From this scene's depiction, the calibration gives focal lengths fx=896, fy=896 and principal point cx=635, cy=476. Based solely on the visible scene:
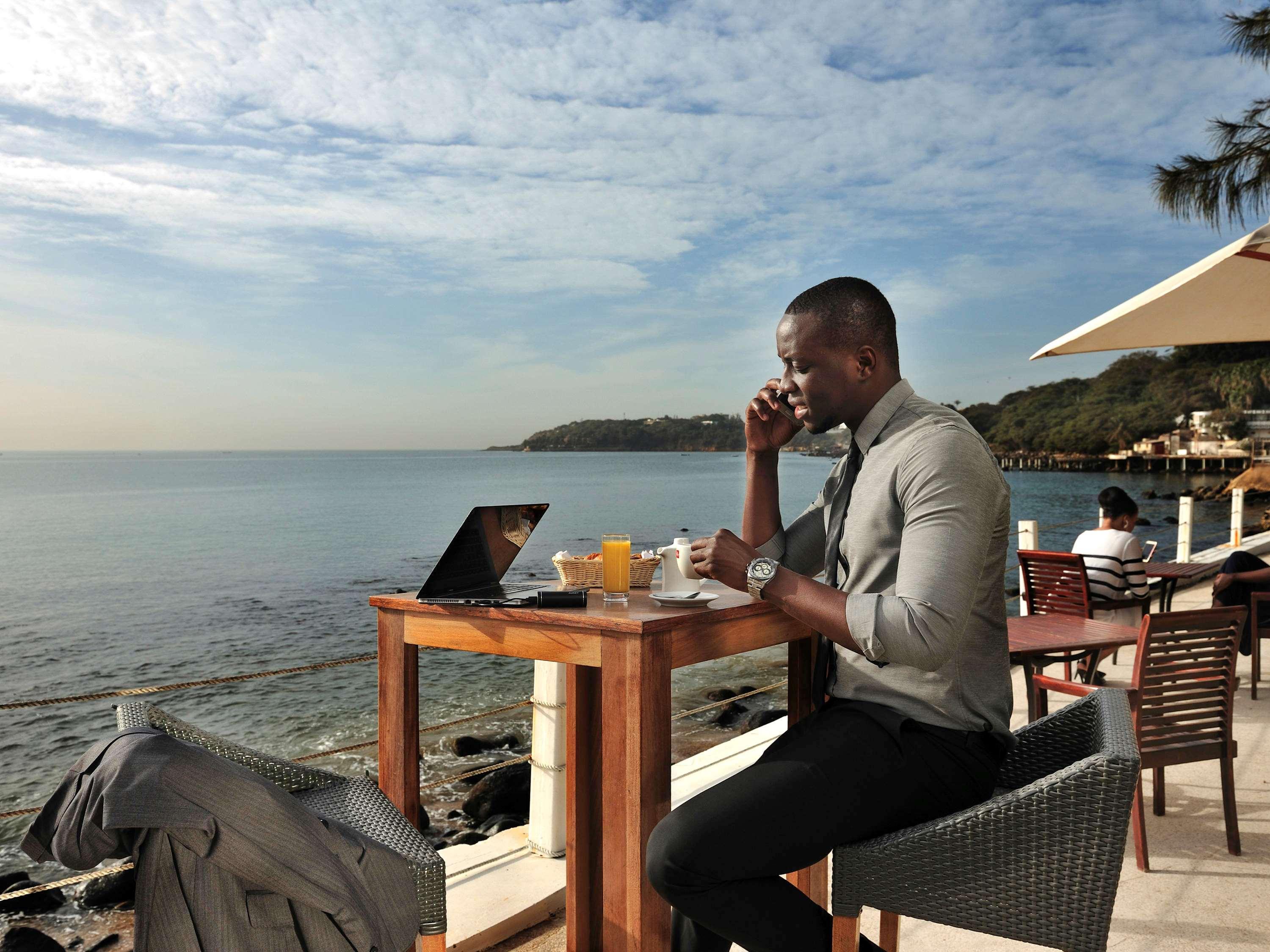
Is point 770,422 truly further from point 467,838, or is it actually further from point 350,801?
point 467,838

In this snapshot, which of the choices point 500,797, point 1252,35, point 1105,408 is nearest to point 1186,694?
point 500,797

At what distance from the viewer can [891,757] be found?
5.03 ft

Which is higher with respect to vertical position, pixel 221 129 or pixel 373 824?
pixel 221 129

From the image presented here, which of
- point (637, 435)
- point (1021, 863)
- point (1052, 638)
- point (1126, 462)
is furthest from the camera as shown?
point (1126, 462)

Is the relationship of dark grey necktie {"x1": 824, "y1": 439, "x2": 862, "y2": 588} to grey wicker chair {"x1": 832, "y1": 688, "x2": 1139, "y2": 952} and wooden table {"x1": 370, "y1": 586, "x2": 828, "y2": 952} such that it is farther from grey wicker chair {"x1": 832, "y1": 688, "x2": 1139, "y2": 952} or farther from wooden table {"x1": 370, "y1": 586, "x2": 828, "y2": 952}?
grey wicker chair {"x1": 832, "y1": 688, "x2": 1139, "y2": 952}

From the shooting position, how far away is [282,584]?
1310 inches

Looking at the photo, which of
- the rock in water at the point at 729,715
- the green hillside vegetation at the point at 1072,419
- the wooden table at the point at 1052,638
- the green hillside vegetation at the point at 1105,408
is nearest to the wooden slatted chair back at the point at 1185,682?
the wooden table at the point at 1052,638

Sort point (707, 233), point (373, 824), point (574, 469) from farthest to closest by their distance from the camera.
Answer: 1. point (574, 469)
2. point (707, 233)
3. point (373, 824)

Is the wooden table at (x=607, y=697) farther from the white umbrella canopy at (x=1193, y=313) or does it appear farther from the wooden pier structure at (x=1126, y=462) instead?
the wooden pier structure at (x=1126, y=462)

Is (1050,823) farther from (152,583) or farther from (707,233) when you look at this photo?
(707,233)

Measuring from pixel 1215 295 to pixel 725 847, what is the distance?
4244mm

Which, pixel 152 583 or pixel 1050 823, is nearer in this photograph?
pixel 1050 823

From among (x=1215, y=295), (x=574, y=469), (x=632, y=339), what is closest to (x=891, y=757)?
(x=1215, y=295)

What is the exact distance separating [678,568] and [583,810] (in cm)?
62
